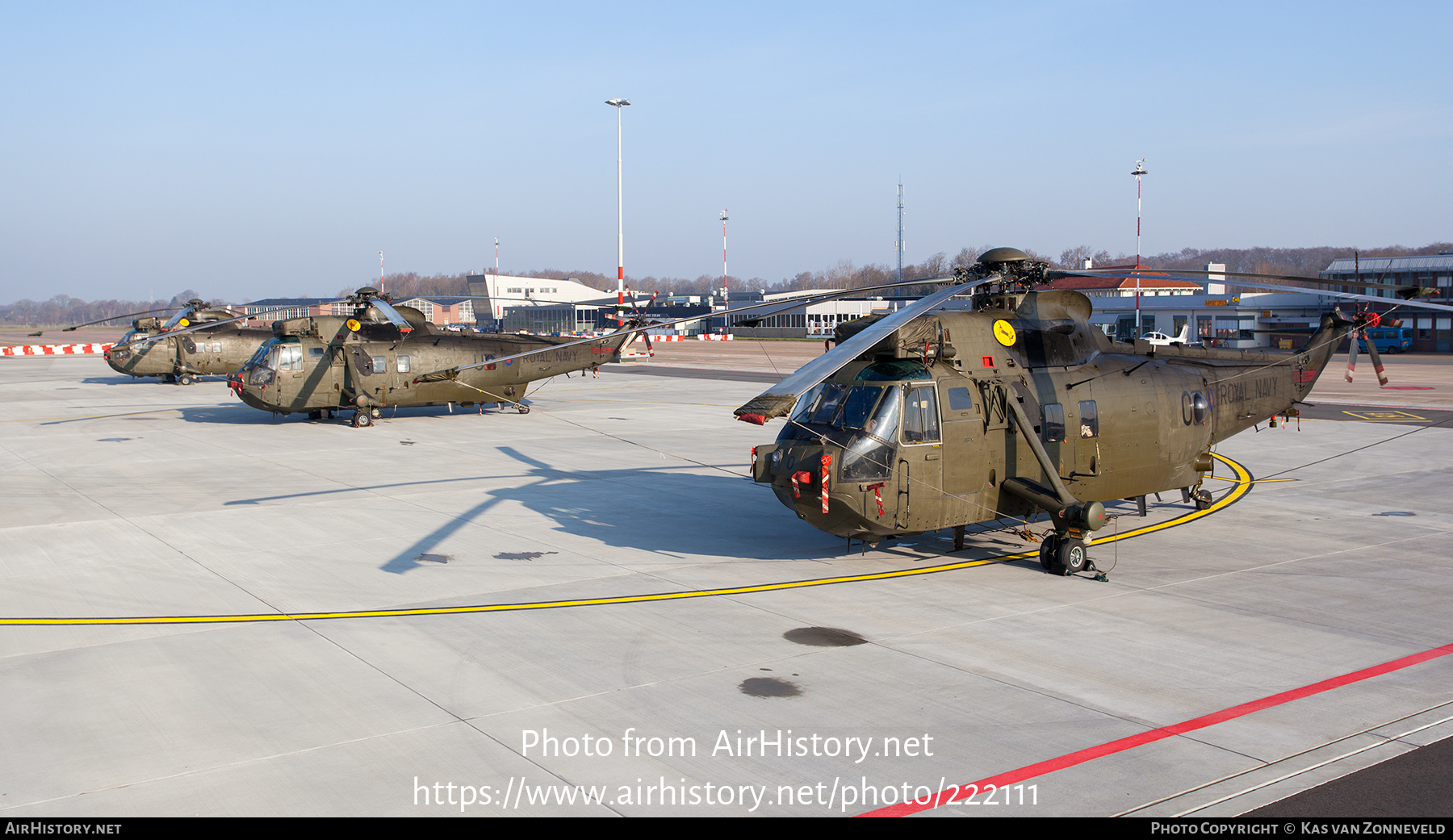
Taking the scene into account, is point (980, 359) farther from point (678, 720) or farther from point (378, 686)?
point (378, 686)

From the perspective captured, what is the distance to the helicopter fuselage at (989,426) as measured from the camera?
1227cm

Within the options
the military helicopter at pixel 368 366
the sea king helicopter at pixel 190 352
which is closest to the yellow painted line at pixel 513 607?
the military helicopter at pixel 368 366

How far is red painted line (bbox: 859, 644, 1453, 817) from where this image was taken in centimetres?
680

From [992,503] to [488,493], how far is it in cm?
930

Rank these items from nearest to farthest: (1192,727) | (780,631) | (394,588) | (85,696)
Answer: (1192,727)
(85,696)
(780,631)
(394,588)

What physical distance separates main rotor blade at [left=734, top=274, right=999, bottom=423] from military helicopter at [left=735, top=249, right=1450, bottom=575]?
0.16 feet

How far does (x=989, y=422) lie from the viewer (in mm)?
12984

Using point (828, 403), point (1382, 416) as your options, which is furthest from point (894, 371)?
point (1382, 416)

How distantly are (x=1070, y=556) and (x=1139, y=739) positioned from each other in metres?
5.20

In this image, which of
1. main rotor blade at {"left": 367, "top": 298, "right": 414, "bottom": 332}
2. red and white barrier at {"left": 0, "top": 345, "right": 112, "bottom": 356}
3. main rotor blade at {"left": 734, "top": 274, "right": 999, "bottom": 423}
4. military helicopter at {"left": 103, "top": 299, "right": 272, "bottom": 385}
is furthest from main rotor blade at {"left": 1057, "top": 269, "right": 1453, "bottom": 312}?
red and white barrier at {"left": 0, "top": 345, "right": 112, "bottom": 356}

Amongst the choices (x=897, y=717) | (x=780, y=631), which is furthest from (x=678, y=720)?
(x=780, y=631)

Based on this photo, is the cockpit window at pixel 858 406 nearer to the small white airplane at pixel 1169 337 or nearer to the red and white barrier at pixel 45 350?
the small white airplane at pixel 1169 337

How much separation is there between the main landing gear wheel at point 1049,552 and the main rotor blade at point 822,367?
3.44m

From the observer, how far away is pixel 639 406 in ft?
112
